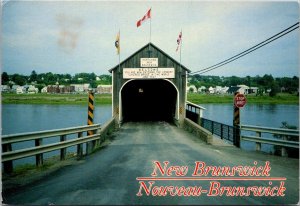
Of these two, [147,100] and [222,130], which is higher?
[147,100]

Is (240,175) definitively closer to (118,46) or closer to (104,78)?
(118,46)

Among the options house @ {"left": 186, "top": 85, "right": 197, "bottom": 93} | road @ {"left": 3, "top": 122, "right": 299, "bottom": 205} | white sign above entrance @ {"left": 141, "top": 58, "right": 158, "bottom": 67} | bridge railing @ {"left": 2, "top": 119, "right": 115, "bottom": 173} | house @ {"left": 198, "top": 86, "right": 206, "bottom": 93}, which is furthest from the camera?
house @ {"left": 198, "top": 86, "right": 206, "bottom": 93}

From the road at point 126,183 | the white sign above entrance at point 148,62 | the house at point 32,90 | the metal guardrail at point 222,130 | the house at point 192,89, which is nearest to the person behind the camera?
the road at point 126,183

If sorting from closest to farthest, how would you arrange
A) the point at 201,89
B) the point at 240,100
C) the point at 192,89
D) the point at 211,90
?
1. the point at 240,100
2. the point at 211,90
3. the point at 192,89
4. the point at 201,89

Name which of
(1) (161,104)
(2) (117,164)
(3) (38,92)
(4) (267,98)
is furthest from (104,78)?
(2) (117,164)

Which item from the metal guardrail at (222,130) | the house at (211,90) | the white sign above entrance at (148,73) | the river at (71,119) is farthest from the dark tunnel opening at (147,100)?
the house at (211,90)

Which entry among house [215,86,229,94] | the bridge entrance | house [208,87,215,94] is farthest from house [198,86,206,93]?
the bridge entrance

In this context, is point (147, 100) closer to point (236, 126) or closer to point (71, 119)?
point (71, 119)

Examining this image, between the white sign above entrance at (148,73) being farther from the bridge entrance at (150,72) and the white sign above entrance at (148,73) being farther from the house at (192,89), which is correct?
the house at (192,89)

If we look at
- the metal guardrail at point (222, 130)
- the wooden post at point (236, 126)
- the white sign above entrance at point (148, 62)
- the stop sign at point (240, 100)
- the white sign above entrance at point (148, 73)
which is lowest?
the metal guardrail at point (222, 130)

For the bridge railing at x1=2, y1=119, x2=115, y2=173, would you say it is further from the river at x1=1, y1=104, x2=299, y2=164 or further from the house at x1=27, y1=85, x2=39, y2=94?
the house at x1=27, y1=85, x2=39, y2=94

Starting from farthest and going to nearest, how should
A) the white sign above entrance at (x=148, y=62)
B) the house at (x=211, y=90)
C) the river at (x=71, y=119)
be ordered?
the house at (x=211, y=90) → the river at (x=71, y=119) → the white sign above entrance at (x=148, y=62)

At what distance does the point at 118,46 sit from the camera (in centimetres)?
1936

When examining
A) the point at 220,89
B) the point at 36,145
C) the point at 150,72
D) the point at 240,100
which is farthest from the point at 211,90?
the point at 36,145
